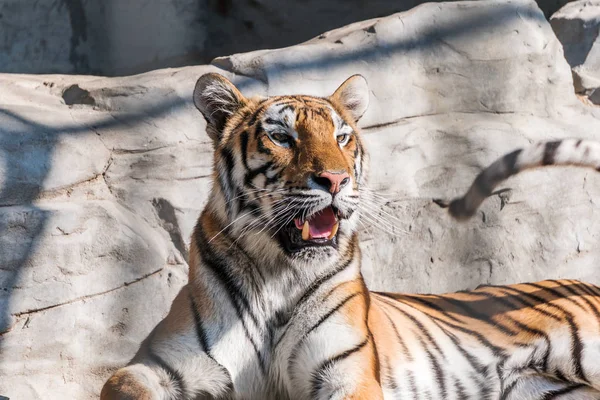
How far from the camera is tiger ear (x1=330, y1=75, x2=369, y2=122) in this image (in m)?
3.30

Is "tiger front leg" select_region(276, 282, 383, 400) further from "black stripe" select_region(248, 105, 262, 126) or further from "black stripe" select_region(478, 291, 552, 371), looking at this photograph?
"black stripe" select_region(478, 291, 552, 371)

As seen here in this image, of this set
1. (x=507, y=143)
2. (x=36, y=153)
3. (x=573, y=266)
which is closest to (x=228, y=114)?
(x=36, y=153)

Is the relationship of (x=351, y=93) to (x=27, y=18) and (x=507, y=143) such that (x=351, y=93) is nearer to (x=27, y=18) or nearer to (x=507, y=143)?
(x=507, y=143)

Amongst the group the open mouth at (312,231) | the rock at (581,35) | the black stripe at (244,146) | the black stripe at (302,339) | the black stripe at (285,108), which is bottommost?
the black stripe at (302,339)

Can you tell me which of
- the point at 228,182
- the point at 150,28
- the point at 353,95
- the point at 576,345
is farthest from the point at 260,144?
the point at 150,28

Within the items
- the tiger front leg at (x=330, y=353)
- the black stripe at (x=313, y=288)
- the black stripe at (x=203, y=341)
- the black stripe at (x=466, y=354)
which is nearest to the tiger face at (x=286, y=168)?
the black stripe at (x=313, y=288)

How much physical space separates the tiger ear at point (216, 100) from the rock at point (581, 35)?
2.92m

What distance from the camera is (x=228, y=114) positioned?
3117 mm

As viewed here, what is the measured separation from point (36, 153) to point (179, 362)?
52.8 inches

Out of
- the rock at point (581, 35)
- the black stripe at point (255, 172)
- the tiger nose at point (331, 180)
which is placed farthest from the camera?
the rock at point (581, 35)

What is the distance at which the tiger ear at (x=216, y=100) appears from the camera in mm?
3047

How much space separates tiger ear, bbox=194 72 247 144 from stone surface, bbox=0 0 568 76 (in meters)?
2.82

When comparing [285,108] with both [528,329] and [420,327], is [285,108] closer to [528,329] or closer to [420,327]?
[420,327]

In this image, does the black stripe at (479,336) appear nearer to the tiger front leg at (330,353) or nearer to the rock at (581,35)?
the tiger front leg at (330,353)
